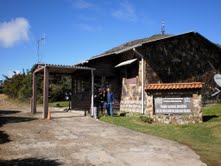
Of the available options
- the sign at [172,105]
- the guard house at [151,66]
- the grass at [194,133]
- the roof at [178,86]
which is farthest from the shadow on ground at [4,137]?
the guard house at [151,66]

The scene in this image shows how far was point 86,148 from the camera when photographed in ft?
31.9

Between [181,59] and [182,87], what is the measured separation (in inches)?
242

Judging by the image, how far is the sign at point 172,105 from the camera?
1560cm

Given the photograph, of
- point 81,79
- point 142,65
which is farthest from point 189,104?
point 81,79

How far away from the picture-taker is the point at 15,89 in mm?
38188

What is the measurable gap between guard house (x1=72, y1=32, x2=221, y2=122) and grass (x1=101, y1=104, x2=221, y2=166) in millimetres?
3266

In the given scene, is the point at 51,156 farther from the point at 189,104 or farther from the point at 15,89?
the point at 15,89

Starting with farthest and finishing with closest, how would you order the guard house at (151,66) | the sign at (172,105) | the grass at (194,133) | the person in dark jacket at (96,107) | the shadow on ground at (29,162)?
the guard house at (151,66), the person in dark jacket at (96,107), the sign at (172,105), the grass at (194,133), the shadow on ground at (29,162)

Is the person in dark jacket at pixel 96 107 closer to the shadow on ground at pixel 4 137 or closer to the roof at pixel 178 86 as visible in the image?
the roof at pixel 178 86

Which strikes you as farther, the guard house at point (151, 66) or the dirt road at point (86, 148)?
the guard house at point (151, 66)

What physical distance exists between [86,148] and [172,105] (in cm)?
722

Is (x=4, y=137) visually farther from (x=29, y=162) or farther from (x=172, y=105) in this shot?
(x=172, y=105)

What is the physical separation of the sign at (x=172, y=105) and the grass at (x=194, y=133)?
0.87 metres

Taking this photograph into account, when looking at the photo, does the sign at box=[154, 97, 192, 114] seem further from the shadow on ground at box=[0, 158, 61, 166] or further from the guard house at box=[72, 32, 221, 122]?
the shadow on ground at box=[0, 158, 61, 166]
